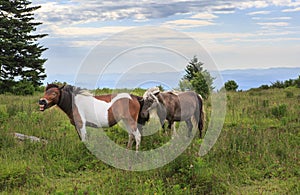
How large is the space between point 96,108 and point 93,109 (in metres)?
0.08

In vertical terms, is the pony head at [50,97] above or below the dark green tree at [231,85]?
above

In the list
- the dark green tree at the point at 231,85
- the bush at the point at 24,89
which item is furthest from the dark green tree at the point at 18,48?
the dark green tree at the point at 231,85

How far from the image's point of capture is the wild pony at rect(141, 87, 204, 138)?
961cm

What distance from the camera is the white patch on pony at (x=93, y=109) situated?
955 cm

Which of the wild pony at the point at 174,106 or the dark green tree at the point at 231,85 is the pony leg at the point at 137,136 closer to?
the wild pony at the point at 174,106

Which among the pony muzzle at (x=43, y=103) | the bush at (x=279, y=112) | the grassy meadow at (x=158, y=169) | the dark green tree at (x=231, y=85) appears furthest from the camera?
the dark green tree at (x=231, y=85)

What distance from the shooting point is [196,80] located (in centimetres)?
1514

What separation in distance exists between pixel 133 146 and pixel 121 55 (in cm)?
232

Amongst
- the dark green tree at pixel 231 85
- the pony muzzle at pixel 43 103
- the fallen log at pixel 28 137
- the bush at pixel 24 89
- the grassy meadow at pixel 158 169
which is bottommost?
the grassy meadow at pixel 158 169

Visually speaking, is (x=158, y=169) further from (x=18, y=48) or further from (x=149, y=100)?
(x=18, y=48)

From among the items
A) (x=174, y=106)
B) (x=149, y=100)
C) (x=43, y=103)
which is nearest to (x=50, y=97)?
(x=43, y=103)

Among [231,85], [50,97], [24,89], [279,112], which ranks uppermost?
[50,97]

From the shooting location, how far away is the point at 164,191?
267 inches

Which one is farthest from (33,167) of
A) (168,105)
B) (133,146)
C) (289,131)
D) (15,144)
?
(289,131)
